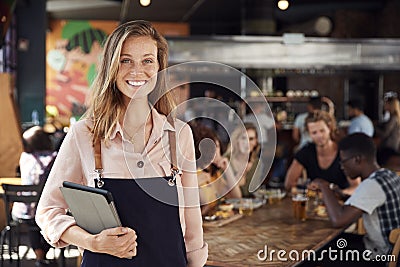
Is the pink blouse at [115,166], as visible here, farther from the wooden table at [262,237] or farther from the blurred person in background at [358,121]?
the blurred person in background at [358,121]

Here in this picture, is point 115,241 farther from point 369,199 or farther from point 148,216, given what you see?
point 369,199

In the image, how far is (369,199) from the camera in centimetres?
338

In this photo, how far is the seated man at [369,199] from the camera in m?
3.38

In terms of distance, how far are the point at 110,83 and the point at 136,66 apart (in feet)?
0.28

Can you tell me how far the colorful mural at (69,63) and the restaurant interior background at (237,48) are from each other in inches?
0.9

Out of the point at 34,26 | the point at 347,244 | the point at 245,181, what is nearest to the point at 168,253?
the point at 347,244

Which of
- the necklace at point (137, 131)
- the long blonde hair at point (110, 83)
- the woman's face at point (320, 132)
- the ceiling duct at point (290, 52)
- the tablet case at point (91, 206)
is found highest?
the ceiling duct at point (290, 52)

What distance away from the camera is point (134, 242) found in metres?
1.62

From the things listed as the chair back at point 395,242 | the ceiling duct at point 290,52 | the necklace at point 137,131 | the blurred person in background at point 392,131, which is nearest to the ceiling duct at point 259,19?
the ceiling duct at point 290,52

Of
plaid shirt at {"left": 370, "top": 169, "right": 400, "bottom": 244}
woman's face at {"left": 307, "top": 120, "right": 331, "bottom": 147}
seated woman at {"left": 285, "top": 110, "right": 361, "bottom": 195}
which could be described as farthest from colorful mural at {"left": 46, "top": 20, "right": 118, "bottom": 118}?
plaid shirt at {"left": 370, "top": 169, "right": 400, "bottom": 244}

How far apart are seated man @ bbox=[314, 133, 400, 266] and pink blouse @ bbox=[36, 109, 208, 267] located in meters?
1.85

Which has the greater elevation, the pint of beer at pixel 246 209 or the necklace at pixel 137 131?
the necklace at pixel 137 131

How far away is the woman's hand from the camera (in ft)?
5.20

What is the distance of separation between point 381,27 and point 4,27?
8.99m
